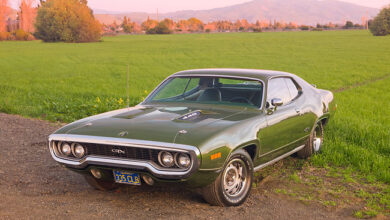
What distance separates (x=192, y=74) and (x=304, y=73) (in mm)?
20603

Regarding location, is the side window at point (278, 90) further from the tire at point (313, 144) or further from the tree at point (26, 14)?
the tree at point (26, 14)

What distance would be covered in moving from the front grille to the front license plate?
165 mm

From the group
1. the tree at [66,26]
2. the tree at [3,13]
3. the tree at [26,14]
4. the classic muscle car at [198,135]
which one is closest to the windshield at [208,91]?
the classic muscle car at [198,135]

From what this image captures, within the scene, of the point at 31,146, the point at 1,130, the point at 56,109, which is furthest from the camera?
the point at 56,109

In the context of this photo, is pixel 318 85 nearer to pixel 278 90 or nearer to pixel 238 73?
pixel 278 90

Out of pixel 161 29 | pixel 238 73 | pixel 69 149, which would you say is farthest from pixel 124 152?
pixel 161 29

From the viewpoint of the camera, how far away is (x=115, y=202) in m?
5.05

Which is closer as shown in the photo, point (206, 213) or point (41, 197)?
point (206, 213)

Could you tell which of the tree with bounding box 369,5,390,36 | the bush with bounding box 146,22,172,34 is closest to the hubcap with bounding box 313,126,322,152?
the tree with bounding box 369,5,390,36

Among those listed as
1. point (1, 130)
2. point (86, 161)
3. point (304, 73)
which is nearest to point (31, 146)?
point (1, 130)

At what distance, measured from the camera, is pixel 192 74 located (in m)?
6.34

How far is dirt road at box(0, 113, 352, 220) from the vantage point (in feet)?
15.2

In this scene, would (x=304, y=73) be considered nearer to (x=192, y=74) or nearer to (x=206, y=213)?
(x=192, y=74)

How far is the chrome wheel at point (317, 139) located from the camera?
726cm
